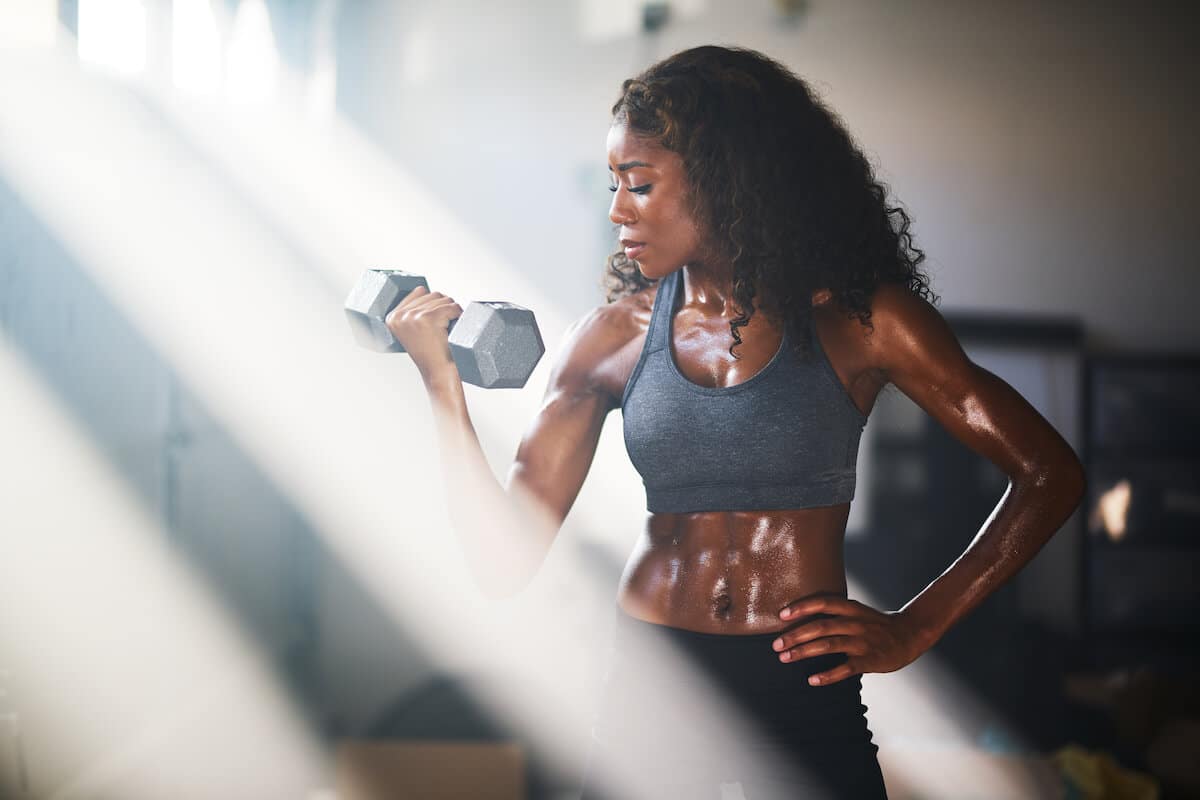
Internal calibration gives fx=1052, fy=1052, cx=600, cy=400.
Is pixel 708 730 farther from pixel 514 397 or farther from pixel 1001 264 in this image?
pixel 1001 264

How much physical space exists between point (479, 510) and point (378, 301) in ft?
0.95

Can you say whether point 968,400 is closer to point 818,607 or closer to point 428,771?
point 818,607

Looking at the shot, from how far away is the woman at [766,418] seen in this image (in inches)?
45.5

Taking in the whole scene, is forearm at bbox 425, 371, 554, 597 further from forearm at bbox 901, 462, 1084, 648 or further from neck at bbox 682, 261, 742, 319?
forearm at bbox 901, 462, 1084, 648

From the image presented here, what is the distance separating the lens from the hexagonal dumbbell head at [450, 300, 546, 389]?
1.21 meters

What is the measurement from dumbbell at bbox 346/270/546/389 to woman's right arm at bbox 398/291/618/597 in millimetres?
50

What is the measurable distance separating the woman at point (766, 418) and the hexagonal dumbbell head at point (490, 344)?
51 mm

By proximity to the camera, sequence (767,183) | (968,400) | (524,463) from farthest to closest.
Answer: (524,463) < (767,183) < (968,400)

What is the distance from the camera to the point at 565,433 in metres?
1.37

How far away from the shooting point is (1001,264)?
4.04 m

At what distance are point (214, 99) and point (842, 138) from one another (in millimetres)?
2083

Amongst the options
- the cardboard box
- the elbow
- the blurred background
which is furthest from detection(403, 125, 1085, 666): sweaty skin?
the cardboard box

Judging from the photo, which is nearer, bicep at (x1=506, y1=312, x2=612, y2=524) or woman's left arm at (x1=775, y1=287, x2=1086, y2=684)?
woman's left arm at (x1=775, y1=287, x2=1086, y2=684)

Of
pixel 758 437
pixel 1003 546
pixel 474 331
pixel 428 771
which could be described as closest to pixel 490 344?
pixel 474 331
